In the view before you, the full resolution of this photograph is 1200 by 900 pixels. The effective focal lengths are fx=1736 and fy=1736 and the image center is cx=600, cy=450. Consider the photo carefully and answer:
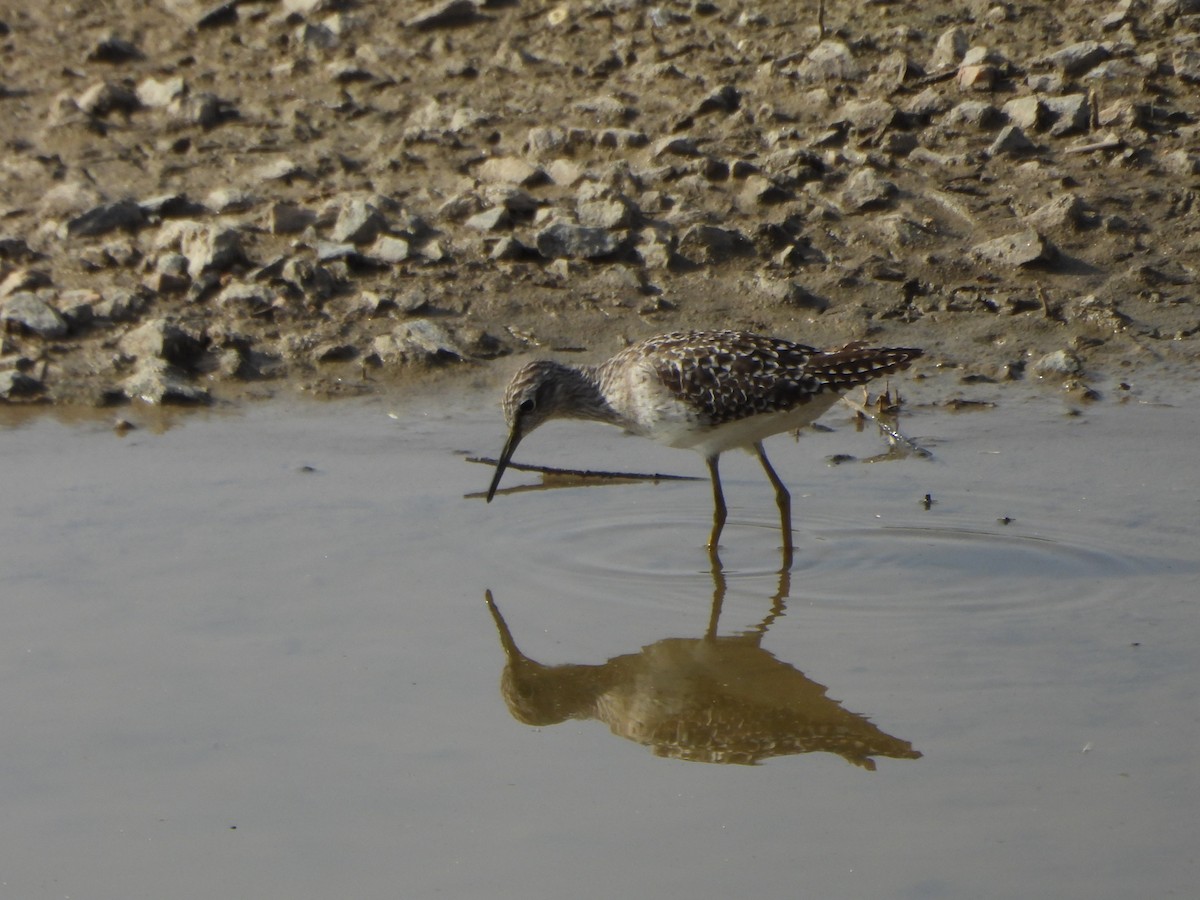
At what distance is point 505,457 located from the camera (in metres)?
7.41

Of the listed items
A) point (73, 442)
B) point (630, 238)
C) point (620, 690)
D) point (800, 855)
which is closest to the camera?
point (800, 855)

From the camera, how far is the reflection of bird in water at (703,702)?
18.1 feet

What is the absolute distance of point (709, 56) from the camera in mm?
10789

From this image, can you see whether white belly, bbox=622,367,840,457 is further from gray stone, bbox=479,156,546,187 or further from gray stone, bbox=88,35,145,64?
gray stone, bbox=88,35,145,64

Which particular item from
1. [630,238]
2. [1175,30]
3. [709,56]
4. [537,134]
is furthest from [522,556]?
[1175,30]

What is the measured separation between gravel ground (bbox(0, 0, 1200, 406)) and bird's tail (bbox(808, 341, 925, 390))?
1.75 m

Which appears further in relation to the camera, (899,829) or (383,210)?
(383,210)

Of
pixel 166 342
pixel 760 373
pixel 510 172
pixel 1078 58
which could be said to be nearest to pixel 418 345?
pixel 166 342

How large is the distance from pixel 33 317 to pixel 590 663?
14.3ft

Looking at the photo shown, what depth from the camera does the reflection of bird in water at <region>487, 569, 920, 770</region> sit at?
18.1ft

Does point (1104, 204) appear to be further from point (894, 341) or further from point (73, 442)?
point (73, 442)

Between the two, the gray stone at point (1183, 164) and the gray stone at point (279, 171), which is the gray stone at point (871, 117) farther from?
the gray stone at point (279, 171)

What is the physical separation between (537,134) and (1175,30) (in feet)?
13.0

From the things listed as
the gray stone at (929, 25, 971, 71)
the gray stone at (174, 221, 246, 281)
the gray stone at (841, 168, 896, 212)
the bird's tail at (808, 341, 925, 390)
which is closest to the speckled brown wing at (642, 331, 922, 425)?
the bird's tail at (808, 341, 925, 390)
